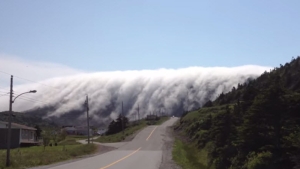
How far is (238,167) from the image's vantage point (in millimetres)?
28000

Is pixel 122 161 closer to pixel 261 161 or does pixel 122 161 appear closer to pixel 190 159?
pixel 261 161

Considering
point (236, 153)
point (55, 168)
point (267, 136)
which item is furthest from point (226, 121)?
point (55, 168)

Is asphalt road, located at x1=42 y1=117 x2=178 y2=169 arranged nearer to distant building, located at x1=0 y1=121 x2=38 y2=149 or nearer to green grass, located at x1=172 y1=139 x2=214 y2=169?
green grass, located at x1=172 y1=139 x2=214 y2=169

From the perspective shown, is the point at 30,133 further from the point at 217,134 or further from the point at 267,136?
the point at 267,136

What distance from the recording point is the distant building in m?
67.6

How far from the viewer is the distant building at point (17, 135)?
222ft

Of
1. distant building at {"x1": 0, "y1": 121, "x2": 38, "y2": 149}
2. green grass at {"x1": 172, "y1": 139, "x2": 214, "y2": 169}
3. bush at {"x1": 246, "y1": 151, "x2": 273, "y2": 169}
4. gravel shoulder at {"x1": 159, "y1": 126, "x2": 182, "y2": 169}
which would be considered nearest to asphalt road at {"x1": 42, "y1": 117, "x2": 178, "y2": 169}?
gravel shoulder at {"x1": 159, "y1": 126, "x2": 182, "y2": 169}

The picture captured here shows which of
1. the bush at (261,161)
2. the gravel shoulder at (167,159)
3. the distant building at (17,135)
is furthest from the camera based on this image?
the distant building at (17,135)

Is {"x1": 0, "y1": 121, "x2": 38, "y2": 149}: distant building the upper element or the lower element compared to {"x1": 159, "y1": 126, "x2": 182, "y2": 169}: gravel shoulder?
upper

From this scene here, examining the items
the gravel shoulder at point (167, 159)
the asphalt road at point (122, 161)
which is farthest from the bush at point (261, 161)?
the asphalt road at point (122, 161)

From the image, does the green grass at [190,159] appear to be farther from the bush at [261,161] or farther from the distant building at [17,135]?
the distant building at [17,135]

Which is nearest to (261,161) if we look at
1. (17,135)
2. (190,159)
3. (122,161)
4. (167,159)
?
(122,161)

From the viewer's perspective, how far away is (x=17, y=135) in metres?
72.2

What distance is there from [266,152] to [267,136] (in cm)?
166
